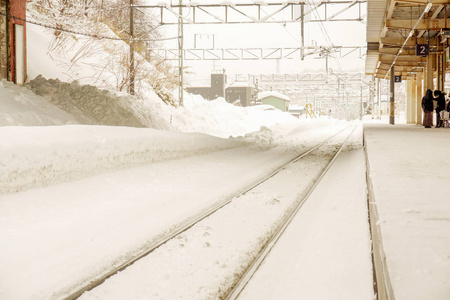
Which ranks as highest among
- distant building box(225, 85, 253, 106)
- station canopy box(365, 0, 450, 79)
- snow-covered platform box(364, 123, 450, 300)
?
distant building box(225, 85, 253, 106)

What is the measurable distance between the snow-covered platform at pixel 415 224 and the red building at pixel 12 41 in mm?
11615

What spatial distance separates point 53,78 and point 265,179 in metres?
11.7

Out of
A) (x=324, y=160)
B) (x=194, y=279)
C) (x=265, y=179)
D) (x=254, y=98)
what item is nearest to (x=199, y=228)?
(x=194, y=279)

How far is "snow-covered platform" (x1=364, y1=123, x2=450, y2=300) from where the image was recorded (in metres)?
2.64

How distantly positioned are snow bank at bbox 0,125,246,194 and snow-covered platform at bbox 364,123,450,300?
5092 mm

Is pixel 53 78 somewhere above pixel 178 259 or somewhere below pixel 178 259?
above

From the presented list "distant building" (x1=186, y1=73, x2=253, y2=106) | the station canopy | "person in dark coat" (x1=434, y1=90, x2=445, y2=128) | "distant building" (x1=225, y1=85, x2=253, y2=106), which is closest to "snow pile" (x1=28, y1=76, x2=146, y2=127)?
the station canopy

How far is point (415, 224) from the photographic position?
13.5ft

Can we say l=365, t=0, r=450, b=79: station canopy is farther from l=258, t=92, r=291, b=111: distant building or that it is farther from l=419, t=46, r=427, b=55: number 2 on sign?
l=258, t=92, r=291, b=111: distant building

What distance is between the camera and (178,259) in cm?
470

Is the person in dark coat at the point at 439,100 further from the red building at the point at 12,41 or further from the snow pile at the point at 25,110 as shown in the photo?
the red building at the point at 12,41

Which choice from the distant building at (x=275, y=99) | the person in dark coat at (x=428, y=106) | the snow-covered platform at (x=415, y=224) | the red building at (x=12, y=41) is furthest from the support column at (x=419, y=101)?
the distant building at (x=275, y=99)

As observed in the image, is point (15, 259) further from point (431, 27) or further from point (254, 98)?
point (254, 98)

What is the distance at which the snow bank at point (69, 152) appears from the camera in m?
7.70
